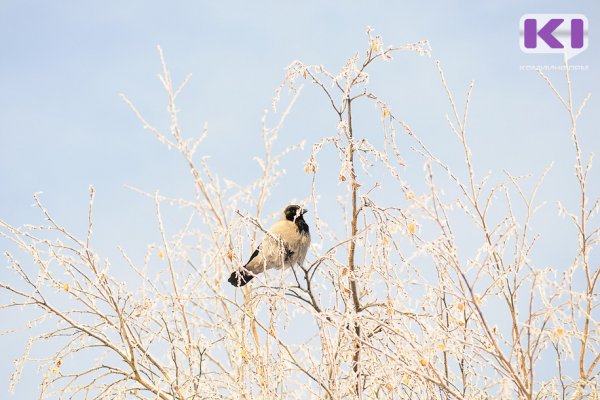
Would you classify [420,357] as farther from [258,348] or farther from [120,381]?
[120,381]

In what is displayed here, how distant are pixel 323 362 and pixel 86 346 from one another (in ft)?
4.46

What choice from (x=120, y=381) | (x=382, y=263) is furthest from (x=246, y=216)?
(x=120, y=381)

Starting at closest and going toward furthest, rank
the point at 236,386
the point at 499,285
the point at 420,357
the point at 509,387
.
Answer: the point at 509,387, the point at 420,357, the point at 499,285, the point at 236,386

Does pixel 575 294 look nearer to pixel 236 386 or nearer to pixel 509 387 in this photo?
pixel 509 387

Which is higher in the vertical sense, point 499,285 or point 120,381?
point 499,285

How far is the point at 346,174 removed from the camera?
11.5 ft

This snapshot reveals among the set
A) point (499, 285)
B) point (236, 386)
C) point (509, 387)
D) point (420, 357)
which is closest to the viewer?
point (509, 387)

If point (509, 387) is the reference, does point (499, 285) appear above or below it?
above

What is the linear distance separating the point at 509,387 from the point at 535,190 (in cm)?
114

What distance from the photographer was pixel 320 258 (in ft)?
11.8

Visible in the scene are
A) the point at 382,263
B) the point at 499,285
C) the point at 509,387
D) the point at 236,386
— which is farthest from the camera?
the point at 236,386

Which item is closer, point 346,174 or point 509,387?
point 509,387

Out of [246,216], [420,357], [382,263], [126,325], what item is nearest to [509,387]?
[420,357]

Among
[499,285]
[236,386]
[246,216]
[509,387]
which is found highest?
[246,216]
